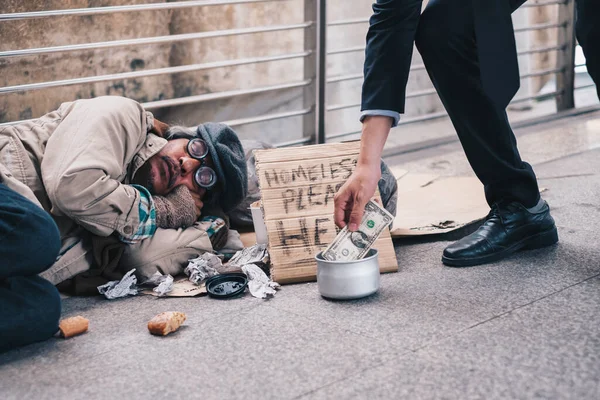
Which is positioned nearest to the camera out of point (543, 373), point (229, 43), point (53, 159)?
point (543, 373)

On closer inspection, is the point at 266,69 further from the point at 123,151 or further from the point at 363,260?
the point at 363,260

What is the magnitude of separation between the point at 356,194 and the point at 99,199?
0.73 metres

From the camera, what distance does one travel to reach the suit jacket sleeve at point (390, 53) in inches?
76.9

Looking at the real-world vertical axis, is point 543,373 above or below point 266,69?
below

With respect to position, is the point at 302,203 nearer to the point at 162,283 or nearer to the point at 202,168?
the point at 202,168

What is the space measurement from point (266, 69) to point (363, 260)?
306 cm

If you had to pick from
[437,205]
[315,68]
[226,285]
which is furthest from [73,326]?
[315,68]

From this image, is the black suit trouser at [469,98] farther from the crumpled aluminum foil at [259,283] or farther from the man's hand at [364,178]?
the crumpled aluminum foil at [259,283]

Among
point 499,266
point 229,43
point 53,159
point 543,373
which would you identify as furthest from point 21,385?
point 229,43

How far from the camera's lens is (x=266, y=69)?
15.9ft

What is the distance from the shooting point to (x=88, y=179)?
2092 millimetres

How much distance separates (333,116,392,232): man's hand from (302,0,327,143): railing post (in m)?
2.05

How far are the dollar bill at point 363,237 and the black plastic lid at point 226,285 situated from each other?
0.96 ft

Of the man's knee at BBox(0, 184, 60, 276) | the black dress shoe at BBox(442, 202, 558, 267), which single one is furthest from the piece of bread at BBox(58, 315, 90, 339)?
the black dress shoe at BBox(442, 202, 558, 267)
